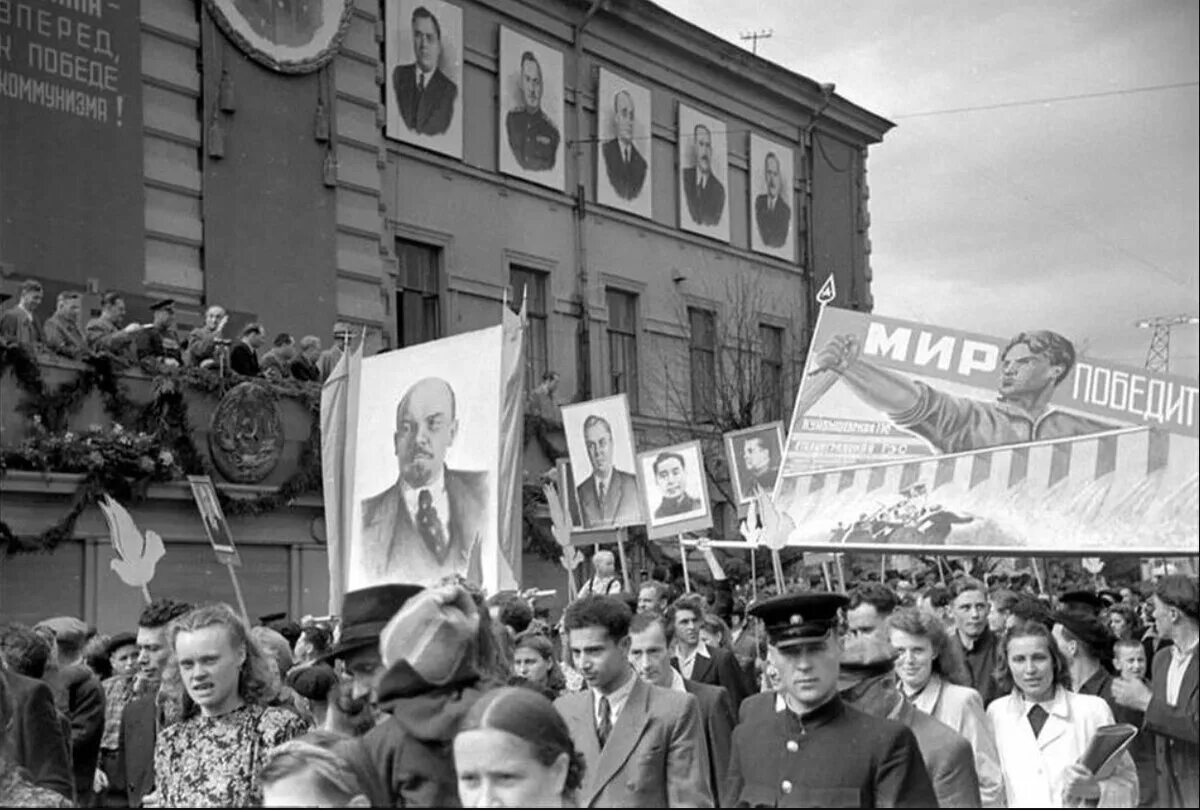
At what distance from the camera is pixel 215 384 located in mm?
16484

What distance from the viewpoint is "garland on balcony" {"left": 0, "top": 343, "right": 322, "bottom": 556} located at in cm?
1469

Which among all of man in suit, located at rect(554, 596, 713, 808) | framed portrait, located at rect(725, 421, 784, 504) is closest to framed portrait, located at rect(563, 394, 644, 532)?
framed portrait, located at rect(725, 421, 784, 504)

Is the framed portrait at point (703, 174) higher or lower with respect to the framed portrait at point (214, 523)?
Result: higher

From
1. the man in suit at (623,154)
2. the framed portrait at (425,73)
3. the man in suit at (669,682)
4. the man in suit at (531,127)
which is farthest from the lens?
the man in suit at (623,154)

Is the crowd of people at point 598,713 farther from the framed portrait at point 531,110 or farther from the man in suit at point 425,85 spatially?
the framed portrait at point 531,110

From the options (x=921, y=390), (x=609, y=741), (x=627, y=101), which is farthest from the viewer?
(x=627, y=101)

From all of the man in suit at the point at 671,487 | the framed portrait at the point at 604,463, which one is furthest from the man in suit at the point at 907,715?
the framed portrait at the point at 604,463

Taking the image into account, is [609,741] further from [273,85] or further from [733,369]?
[733,369]

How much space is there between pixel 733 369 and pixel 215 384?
15.7m

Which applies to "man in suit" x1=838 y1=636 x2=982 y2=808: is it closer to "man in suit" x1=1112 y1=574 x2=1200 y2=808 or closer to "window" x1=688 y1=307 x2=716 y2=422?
"man in suit" x1=1112 y1=574 x2=1200 y2=808

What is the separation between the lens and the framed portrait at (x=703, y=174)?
30.2 metres

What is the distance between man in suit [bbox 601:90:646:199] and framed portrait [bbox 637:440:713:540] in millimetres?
13212

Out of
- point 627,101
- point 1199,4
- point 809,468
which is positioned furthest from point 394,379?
point 627,101

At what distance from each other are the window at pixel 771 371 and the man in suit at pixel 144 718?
875 inches
